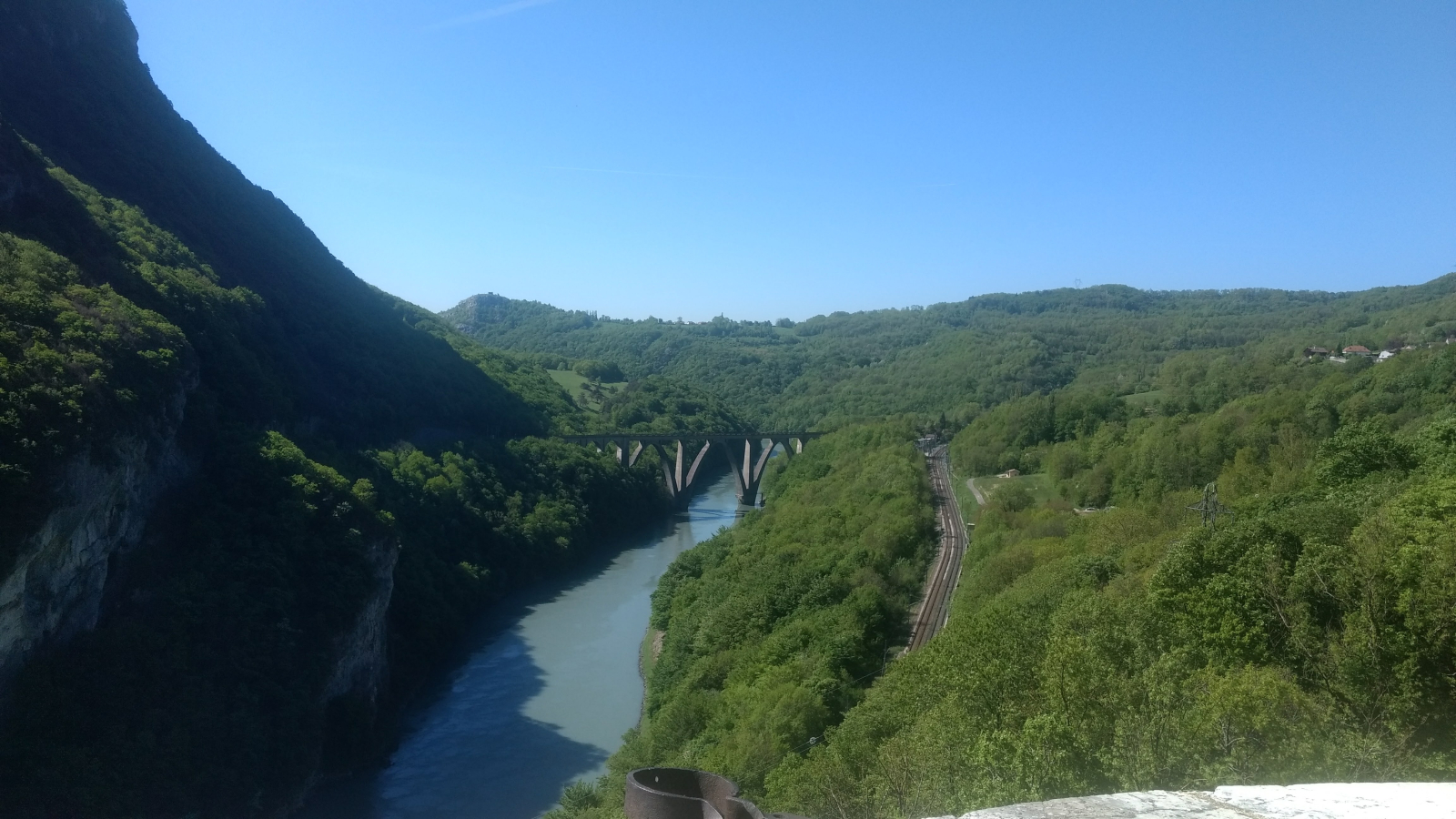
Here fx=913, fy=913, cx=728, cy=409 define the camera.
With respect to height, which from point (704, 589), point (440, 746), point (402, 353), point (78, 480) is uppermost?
point (402, 353)

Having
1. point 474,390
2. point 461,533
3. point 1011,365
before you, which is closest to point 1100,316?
point 1011,365

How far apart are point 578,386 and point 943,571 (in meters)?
57.6

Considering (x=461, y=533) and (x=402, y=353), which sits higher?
(x=402, y=353)

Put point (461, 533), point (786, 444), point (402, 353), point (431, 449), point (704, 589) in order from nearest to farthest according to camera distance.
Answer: point (704, 589) → point (461, 533) → point (431, 449) → point (402, 353) → point (786, 444)

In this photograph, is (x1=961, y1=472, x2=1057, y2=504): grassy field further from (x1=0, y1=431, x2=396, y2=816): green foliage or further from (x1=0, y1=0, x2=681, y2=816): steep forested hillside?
(x1=0, y1=431, x2=396, y2=816): green foliage

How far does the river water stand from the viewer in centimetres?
2144

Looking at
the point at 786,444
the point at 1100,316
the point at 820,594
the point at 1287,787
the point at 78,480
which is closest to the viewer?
the point at 1287,787

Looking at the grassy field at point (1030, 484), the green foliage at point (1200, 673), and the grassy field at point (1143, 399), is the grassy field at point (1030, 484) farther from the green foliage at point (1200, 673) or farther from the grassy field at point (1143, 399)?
the green foliage at point (1200, 673)

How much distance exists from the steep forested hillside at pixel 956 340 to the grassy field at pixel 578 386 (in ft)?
61.2

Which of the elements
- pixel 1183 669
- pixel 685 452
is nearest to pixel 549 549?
pixel 685 452

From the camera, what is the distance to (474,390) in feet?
179

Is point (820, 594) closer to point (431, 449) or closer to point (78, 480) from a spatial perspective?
point (78, 480)

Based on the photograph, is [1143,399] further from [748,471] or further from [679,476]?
[679,476]

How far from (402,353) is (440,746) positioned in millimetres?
30427
